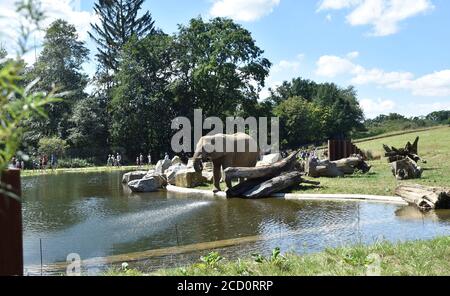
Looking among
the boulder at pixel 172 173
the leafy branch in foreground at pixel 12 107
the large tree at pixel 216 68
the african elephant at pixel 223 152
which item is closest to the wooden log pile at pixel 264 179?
the african elephant at pixel 223 152

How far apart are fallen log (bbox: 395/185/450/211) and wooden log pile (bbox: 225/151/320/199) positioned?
182 inches

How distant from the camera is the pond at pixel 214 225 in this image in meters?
9.91

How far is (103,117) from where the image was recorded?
59.8 meters

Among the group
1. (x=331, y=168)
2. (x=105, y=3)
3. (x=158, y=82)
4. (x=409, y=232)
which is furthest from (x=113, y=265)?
(x=105, y=3)

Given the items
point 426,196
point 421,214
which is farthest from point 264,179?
point 421,214

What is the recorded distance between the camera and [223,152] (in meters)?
21.2

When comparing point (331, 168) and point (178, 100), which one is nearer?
point (331, 168)

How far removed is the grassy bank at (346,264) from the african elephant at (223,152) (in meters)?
13.2

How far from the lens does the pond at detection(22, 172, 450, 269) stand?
32.5 feet

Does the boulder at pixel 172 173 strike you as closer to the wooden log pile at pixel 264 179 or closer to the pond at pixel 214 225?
the wooden log pile at pixel 264 179

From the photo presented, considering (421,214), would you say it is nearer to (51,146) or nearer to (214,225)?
(214,225)
